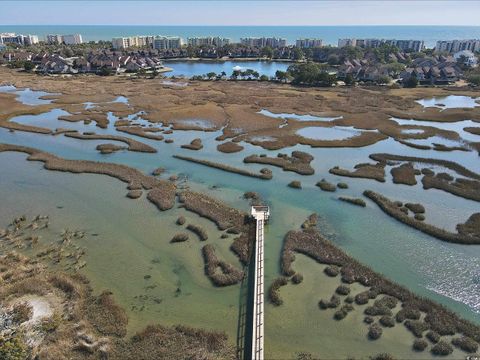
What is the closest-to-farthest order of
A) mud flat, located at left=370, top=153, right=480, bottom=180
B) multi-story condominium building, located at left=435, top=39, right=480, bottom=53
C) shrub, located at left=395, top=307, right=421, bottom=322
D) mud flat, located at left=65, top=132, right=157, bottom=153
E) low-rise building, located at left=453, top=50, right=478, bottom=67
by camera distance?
shrub, located at left=395, top=307, right=421, bottom=322 → mud flat, located at left=370, top=153, right=480, bottom=180 → mud flat, located at left=65, top=132, right=157, bottom=153 → low-rise building, located at left=453, top=50, right=478, bottom=67 → multi-story condominium building, located at left=435, top=39, right=480, bottom=53

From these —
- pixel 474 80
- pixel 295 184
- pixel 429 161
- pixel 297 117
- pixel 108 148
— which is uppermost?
pixel 474 80

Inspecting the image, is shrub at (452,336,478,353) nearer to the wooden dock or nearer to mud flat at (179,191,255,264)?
the wooden dock

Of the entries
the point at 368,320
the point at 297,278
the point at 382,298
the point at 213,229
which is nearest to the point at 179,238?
the point at 213,229

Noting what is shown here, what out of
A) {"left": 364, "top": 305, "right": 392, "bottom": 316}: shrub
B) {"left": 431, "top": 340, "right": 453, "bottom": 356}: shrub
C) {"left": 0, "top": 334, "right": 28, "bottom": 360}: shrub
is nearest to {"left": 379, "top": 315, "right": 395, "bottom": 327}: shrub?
{"left": 364, "top": 305, "right": 392, "bottom": 316}: shrub

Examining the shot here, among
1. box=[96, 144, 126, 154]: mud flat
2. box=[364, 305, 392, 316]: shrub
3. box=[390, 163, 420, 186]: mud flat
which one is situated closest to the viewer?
box=[364, 305, 392, 316]: shrub

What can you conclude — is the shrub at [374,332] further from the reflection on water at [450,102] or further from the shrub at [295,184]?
the reflection on water at [450,102]

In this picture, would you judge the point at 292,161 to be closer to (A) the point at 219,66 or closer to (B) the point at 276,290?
(B) the point at 276,290
